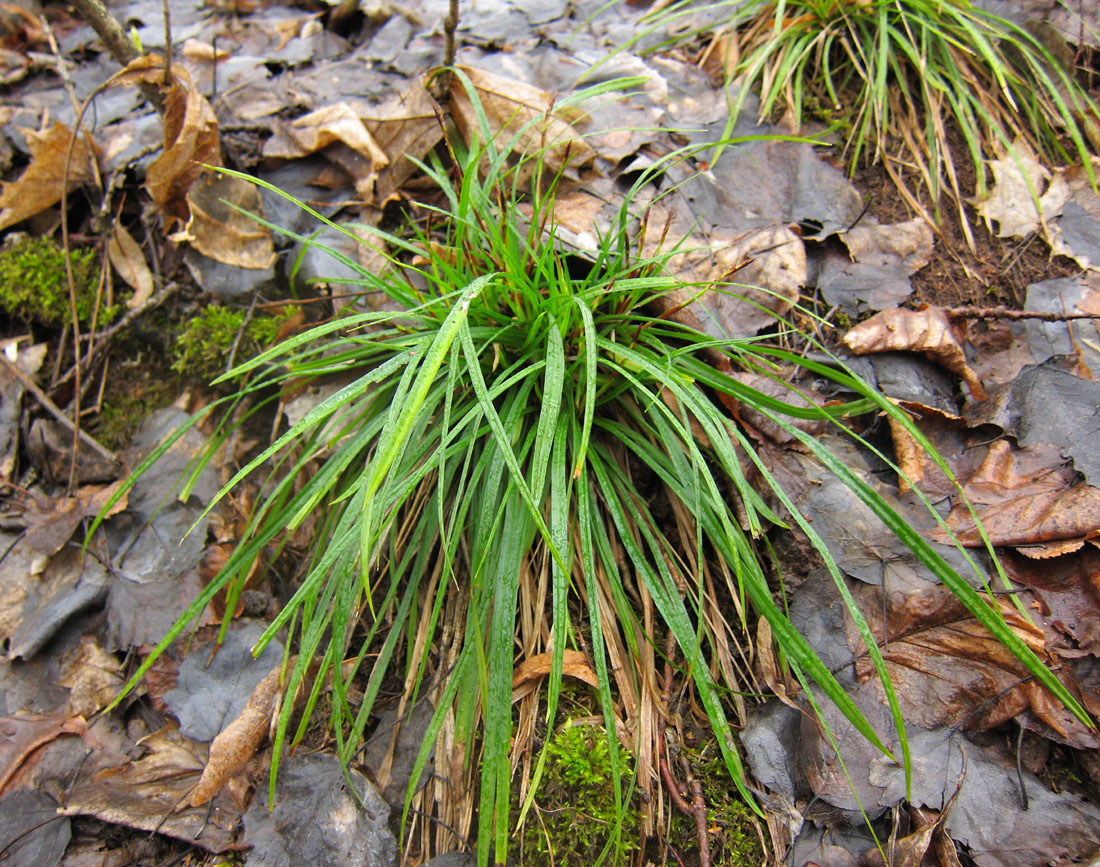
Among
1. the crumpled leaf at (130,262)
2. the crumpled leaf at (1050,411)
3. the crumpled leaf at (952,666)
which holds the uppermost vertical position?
the crumpled leaf at (130,262)

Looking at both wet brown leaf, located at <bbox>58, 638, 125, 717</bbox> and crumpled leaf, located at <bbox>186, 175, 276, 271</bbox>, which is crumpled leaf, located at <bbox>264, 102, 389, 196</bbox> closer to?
crumpled leaf, located at <bbox>186, 175, 276, 271</bbox>

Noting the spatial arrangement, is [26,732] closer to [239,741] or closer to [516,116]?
[239,741]

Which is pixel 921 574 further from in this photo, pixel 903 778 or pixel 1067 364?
pixel 1067 364

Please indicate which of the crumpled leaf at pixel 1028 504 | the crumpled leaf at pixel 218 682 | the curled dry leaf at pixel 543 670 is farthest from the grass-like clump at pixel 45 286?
Answer: the crumpled leaf at pixel 1028 504

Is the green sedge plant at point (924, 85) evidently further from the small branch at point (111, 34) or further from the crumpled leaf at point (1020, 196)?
the small branch at point (111, 34)

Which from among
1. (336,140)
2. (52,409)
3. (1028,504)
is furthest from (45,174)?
(1028,504)

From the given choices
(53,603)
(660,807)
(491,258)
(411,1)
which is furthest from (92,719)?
(411,1)
